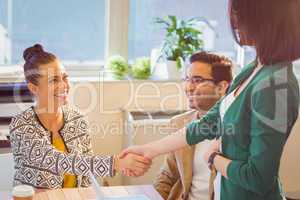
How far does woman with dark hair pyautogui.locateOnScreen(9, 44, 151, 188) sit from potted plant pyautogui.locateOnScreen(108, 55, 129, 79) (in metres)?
0.72

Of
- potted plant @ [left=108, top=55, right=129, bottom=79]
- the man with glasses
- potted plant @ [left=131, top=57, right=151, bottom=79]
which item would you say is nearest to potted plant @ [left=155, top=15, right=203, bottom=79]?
potted plant @ [left=131, top=57, right=151, bottom=79]

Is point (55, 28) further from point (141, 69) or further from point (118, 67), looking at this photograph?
point (141, 69)

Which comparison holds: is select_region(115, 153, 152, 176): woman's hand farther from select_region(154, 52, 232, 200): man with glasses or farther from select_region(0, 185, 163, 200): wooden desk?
select_region(154, 52, 232, 200): man with glasses

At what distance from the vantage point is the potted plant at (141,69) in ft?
10.9

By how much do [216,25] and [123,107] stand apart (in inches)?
34.5

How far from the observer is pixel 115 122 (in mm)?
3328

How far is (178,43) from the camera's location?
338 cm

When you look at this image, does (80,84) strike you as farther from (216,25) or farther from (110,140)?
(216,25)

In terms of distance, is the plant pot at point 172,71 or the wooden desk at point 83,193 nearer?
the wooden desk at point 83,193

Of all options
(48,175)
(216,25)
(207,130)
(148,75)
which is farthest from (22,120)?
(216,25)

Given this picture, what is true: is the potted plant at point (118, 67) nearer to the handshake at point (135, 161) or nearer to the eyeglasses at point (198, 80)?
the eyeglasses at point (198, 80)

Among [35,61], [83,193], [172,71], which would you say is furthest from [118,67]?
[83,193]

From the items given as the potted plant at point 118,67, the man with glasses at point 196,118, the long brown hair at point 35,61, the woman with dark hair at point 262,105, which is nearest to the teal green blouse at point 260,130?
the woman with dark hair at point 262,105

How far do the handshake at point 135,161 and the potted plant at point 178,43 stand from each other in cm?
117
